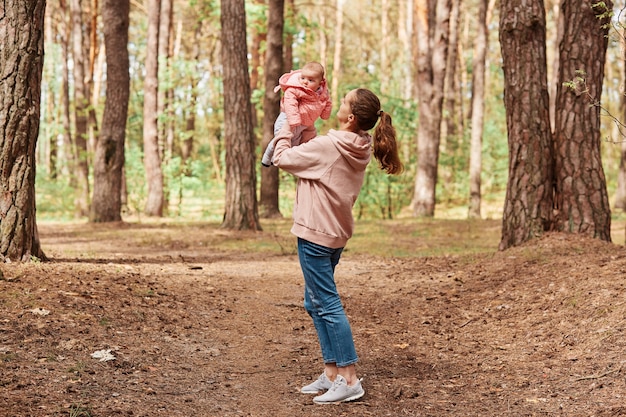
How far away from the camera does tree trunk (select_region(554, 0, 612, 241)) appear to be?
9.63 metres

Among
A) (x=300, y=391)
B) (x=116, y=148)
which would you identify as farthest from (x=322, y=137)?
(x=116, y=148)

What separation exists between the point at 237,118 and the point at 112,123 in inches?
196

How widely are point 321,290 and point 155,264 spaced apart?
587cm

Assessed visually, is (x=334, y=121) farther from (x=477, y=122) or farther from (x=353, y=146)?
(x=353, y=146)

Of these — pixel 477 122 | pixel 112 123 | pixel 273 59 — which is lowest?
pixel 112 123

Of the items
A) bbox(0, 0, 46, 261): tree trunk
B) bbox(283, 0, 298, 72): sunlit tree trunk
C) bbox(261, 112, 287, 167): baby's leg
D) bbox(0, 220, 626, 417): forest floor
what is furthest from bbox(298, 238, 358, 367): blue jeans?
bbox(283, 0, 298, 72): sunlit tree trunk

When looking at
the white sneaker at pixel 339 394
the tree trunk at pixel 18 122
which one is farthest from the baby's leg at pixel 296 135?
the tree trunk at pixel 18 122

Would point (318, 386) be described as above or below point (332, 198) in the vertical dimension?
below

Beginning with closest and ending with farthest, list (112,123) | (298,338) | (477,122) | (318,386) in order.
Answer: (318,386), (298,338), (112,123), (477,122)

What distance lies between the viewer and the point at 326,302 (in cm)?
497

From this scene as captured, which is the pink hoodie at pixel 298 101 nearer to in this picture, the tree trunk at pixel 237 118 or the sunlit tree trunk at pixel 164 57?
the tree trunk at pixel 237 118

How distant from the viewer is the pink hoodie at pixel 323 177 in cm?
484

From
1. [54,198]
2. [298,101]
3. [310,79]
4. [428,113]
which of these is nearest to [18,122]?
[298,101]

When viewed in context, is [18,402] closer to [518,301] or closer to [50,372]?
[50,372]
